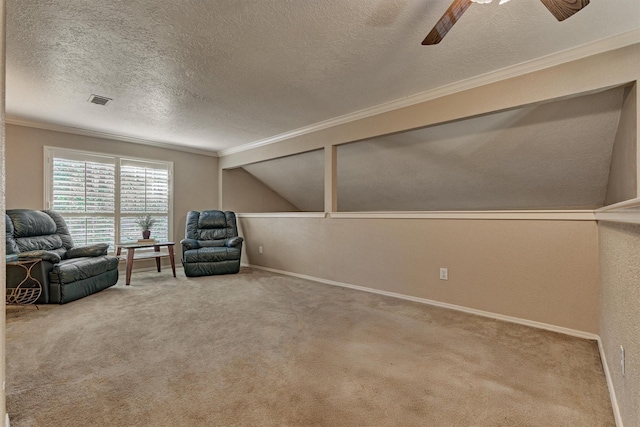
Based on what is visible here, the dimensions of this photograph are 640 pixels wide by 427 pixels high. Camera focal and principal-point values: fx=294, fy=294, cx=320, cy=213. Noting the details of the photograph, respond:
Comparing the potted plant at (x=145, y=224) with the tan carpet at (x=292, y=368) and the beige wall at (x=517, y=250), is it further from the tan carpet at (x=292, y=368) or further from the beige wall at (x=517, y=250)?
the beige wall at (x=517, y=250)

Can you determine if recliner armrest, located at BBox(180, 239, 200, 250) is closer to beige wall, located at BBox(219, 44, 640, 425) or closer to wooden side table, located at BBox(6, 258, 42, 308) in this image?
wooden side table, located at BBox(6, 258, 42, 308)

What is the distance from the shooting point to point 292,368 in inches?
75.6

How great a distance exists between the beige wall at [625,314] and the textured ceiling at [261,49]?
59.1 inches

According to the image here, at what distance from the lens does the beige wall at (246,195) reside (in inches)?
246

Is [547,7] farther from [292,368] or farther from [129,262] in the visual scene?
[129,262]

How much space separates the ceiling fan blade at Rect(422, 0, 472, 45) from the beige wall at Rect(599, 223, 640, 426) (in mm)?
1265

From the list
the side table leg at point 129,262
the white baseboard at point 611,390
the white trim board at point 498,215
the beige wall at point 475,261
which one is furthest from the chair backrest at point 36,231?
the white baseboard at point 611,390

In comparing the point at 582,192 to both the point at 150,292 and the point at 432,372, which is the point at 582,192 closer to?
the point at 432,372

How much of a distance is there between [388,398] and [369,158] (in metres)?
3.50

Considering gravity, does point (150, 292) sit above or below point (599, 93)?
below

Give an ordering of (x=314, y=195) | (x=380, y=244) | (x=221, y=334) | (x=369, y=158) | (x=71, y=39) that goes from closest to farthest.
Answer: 1. (x=71, y=39)
2. (x=221, y=334)
3. (x=380, y=244)
4. (x=369, y=158)
5. (x=314, y=195)

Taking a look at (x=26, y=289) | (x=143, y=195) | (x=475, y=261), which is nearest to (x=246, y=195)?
(x=143, y=195)

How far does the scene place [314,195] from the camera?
6312mm

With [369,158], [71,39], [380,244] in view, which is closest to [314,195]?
[369,158]
